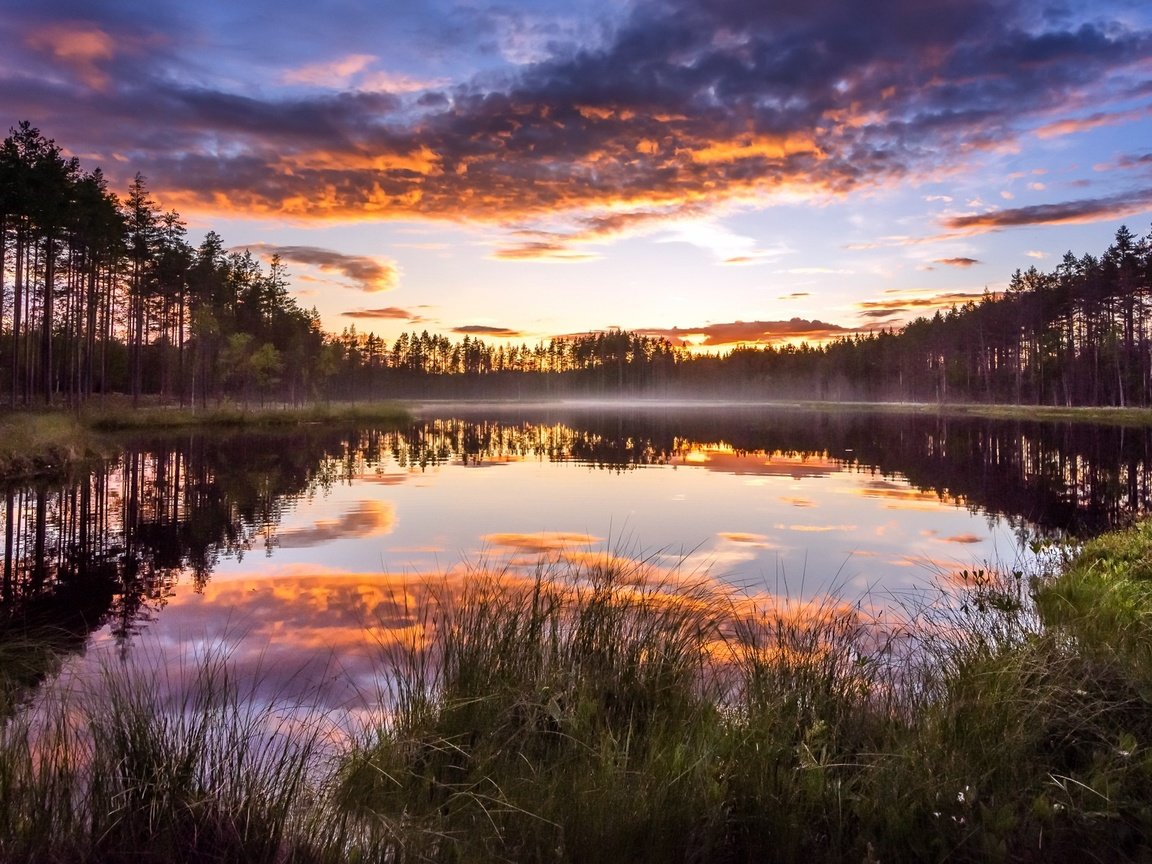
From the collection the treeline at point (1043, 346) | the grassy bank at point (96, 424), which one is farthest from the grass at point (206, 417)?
the treeline at point (1043, 346)

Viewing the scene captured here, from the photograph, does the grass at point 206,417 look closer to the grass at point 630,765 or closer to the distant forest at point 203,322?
the distant forest at point 203,322

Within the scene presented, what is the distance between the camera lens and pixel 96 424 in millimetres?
48469

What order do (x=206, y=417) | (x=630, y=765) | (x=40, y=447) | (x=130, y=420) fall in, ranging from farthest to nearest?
(x=206, y=417), (x=130, y=420), (x=40, y=447), (x=630, y=765)

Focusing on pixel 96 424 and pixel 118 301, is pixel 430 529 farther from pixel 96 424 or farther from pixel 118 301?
pixel 118 301

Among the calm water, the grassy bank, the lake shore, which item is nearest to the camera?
the calm water

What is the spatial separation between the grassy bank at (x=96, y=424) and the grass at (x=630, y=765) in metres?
25.2

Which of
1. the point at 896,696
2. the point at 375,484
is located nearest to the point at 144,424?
the point at 375,484

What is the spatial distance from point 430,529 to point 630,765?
13.2 metres

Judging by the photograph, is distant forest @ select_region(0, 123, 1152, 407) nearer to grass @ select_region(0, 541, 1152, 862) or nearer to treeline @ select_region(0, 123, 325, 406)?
treeline @ select_region(0, 123, 325, 406)

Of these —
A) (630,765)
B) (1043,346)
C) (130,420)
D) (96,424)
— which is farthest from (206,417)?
(1043,346)

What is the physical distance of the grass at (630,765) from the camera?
4.09 meters

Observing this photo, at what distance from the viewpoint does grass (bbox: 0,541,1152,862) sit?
409cm

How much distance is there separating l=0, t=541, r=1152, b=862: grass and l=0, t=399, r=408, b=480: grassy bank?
25.2 meters

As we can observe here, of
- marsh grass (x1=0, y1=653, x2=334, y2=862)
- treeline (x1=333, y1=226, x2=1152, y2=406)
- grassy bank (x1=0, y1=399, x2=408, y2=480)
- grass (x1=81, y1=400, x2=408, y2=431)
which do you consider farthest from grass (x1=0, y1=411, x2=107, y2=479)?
treeline (x1=333, y1=226, x2=1152, y2=406)
